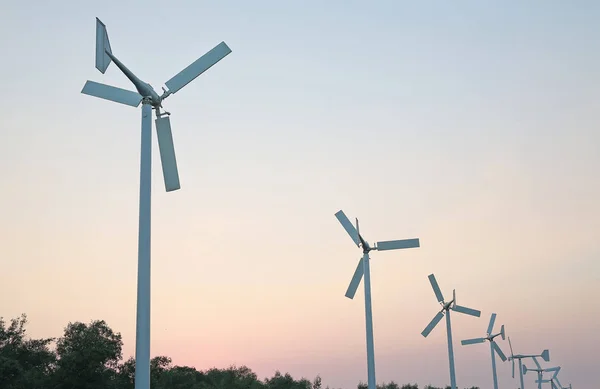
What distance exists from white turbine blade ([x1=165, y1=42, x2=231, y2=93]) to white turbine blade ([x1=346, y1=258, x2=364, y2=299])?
81.6 ft

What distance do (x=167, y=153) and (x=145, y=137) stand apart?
41.9 inches

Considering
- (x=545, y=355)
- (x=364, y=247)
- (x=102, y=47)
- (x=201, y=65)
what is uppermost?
(x=201, y=65)

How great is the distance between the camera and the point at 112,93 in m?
22.8

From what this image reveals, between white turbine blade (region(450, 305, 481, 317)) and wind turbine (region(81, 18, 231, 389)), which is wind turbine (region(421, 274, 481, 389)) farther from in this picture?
wind turbine (region(81, 18, 231, 389))

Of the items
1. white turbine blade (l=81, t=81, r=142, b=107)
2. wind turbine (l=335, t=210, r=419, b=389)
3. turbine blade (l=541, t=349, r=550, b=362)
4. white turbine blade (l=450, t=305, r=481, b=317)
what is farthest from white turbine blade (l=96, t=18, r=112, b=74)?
turbine blade (l=541, t=349, r=550, b=362)

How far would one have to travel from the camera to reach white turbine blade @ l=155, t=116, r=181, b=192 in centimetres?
2214

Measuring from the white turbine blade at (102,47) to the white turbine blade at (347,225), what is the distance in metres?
26.8

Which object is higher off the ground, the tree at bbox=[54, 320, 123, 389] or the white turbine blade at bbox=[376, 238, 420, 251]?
the white turbine blade at bbox=[376, 238, 420, 251]

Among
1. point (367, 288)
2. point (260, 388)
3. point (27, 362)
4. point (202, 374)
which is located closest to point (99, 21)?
point (367, 288)

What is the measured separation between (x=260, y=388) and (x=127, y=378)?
119ft

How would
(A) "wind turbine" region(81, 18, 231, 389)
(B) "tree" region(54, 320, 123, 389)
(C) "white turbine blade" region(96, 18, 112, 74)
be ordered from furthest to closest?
(B) "tree" region(54, 320, 123, 389) → (C) "white turbine blade" region(96, 18, 112, 74) → (A) "wind turbine" region(81, 18, 231, 389)

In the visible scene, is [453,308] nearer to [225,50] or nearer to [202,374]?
[225,50]

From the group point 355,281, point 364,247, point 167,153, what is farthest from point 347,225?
point 167,153

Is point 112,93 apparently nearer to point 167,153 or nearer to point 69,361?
point 167,153
